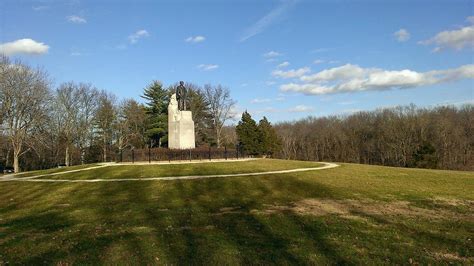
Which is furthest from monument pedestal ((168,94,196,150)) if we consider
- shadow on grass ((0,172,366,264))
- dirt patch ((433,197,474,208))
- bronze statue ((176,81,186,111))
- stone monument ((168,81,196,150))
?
dirt patch ((433,197,474,208))

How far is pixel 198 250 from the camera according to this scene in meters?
7.69

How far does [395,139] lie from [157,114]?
36.4 m

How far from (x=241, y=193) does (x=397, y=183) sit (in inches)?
313

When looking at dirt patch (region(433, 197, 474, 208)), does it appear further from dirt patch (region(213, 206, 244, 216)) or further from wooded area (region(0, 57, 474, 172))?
wooded area (region(0, 57, 474, 172))

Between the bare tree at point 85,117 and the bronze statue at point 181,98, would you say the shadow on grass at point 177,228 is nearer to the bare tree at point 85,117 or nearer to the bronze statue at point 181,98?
the bronze statue at point 181,98

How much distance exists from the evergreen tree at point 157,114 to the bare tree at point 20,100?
1400cm

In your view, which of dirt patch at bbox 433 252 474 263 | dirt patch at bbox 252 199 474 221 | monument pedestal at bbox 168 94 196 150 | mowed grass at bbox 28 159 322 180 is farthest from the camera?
monument pedestal at bbox 168 94 196 150

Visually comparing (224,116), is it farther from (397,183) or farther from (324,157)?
(397,183)

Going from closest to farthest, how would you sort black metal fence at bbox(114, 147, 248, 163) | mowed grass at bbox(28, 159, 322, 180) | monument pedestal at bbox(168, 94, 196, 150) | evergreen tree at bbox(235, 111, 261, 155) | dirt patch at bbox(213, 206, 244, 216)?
dirt patch at bbox(213, 206, 244, 216), mowed grass at bbox(28, 159, 322, 180), black metal fence at bbox(114, 147, 248, 163), monument pedestal at bbox(168, 94, 196, 150), evergreen tree at bbox(235, 111, 261, 155)

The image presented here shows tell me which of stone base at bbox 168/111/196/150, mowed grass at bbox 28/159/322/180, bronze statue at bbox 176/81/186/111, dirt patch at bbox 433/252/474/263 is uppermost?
bronze statue at bbox 176/81/186/111

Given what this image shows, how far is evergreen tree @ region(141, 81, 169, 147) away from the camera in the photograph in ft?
162

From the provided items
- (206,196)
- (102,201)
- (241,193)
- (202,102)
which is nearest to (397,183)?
(241,193)

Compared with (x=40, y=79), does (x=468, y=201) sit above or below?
below

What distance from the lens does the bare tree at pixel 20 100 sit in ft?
117
